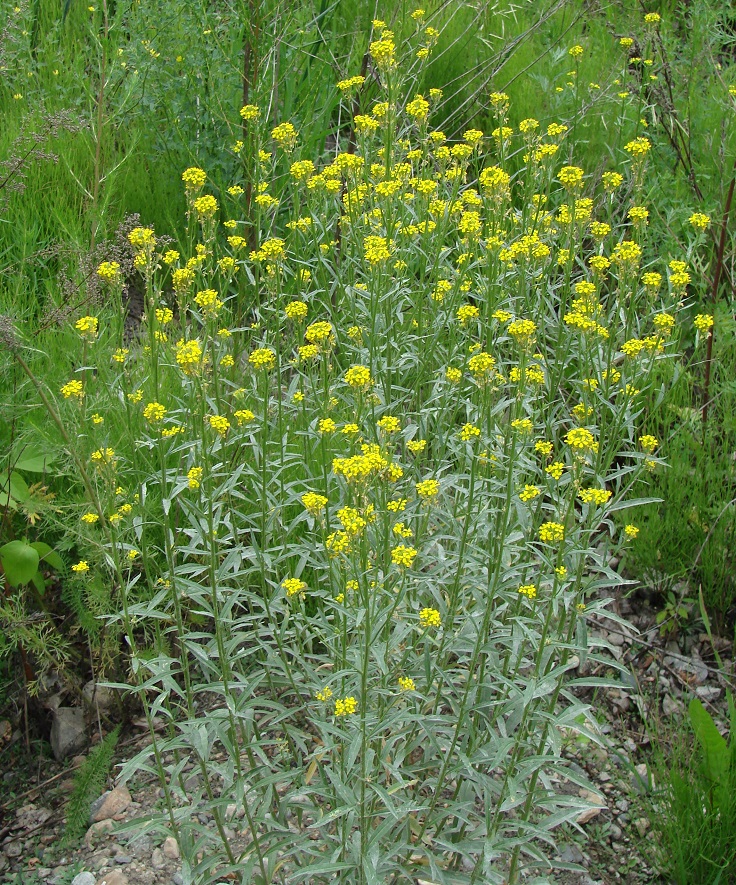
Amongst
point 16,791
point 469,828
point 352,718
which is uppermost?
point 352,718

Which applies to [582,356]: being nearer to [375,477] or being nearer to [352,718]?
[375,477]

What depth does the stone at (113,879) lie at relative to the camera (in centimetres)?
281

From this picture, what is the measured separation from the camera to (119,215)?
15.6 feet

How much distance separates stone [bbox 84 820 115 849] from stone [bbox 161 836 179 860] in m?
0.18

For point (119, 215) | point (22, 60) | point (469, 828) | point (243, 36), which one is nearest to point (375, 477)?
point (469, 828)

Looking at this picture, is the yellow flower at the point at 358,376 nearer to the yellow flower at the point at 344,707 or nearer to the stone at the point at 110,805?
the yellow flower at the point at 344,707

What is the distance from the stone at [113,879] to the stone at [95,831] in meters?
0.15

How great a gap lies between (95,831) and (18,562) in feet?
2.98

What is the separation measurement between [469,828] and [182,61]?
4239 millimetres

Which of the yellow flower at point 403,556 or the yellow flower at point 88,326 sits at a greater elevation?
the yellow flower at point 88,326

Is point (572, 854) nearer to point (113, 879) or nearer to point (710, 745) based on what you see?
point (710, 745)

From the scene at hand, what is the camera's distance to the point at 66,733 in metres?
3.22

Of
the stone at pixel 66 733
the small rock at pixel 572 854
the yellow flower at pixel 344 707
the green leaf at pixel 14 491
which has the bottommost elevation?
the small rock at pixel 572 854

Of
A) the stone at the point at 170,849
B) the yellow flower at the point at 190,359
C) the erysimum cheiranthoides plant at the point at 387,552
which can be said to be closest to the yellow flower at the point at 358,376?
the erysimum cheiranthoides plant at the point at 387,552
